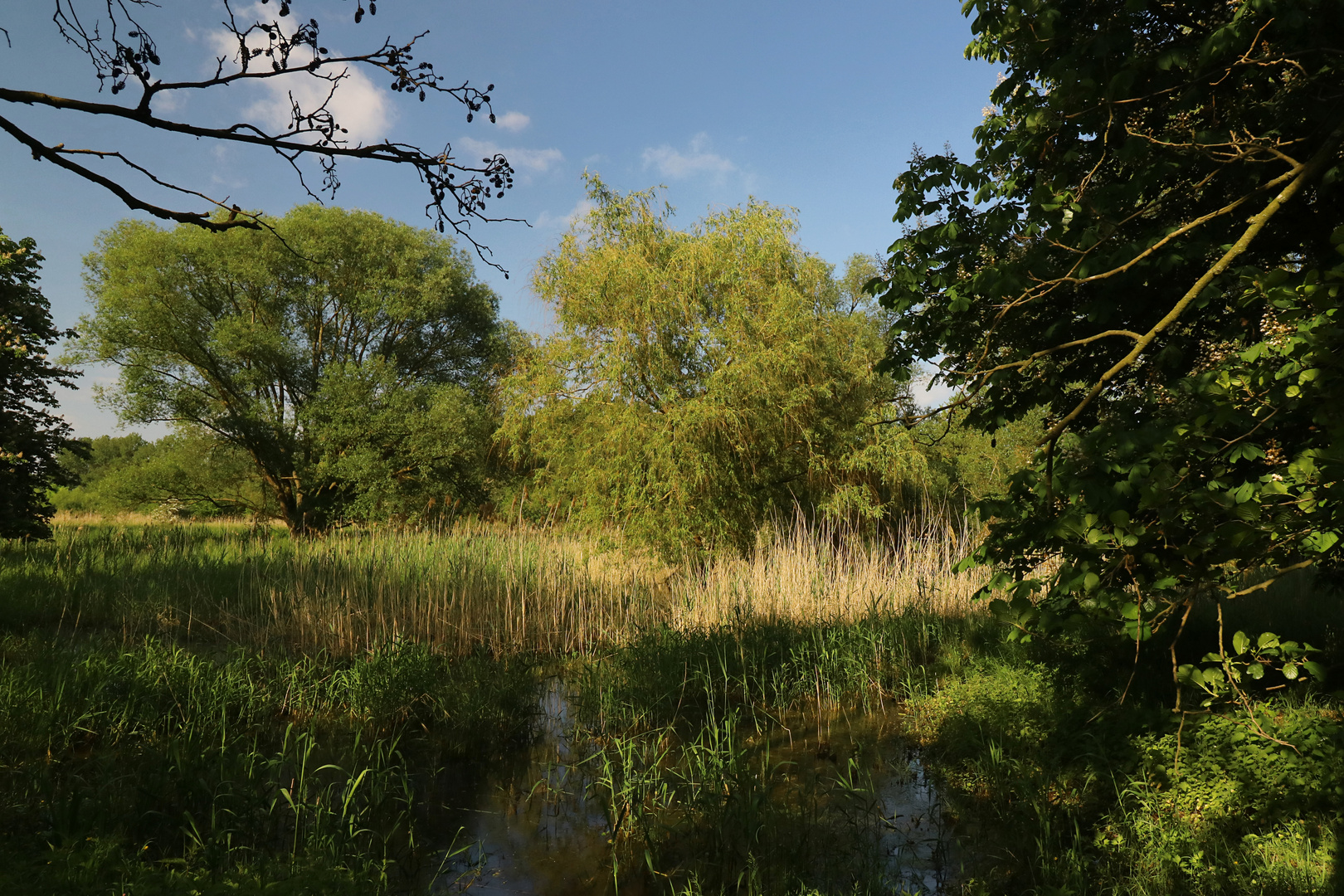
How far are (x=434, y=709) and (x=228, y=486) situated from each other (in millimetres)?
18907

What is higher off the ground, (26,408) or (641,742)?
(26,408)

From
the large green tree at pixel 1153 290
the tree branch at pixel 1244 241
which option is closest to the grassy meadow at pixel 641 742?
the large green tree at pixel 1153 290

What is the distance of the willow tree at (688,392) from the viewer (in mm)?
11102

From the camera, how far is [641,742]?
5.50 m

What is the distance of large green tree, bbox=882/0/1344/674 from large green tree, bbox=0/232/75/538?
40.2ft

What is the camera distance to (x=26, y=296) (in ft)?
37.1

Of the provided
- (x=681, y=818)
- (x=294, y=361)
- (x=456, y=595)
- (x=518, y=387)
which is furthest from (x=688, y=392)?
(x=294, y=361)

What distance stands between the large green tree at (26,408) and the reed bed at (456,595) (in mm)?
900

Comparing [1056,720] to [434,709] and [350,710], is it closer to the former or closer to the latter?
[434,709]

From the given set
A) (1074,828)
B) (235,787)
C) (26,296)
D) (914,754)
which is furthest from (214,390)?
(1074,828)

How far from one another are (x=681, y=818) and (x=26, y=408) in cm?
1271

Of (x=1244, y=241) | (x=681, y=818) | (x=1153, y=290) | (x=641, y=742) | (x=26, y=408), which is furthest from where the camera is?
(x=26, y=408)

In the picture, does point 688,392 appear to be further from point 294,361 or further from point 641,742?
point 294,361

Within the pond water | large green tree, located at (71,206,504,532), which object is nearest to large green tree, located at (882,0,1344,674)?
the pond water
